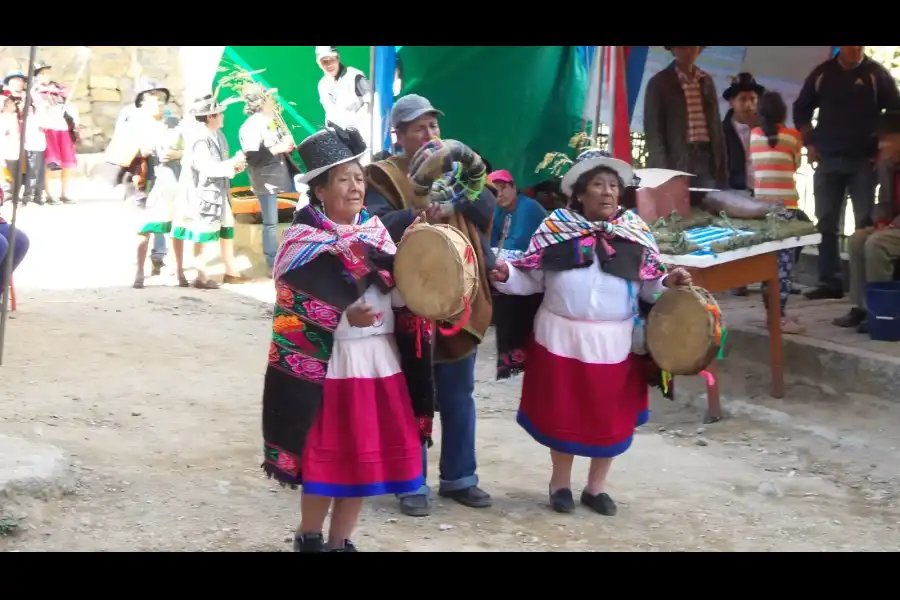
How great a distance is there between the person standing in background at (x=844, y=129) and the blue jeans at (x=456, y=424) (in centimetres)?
433

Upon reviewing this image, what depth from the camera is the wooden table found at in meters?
5.88

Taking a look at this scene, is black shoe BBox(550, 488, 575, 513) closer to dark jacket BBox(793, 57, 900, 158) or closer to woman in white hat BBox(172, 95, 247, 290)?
dark jacket BBox(793, 57, 900, 158)

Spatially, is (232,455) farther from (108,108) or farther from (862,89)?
(108,108)

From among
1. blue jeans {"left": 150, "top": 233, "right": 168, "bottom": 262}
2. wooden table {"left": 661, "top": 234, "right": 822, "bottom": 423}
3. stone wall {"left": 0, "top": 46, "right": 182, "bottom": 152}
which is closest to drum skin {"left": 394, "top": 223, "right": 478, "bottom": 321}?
→ wooden table {"left": 661, "top": 234, "right": 822, "bottom": 423}

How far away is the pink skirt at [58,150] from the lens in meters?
16.0

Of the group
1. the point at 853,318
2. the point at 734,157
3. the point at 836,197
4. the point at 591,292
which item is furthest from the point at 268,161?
the point at 591,292

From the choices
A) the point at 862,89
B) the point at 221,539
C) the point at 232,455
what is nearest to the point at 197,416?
the point at 232,455

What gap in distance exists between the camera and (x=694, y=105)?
7398 mm

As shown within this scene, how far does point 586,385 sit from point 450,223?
34.4 inches

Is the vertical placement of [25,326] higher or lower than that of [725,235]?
lower

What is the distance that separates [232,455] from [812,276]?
544 cm

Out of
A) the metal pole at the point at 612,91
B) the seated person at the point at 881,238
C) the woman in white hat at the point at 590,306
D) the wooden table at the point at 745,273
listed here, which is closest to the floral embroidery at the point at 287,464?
the woman in white hat at the point at 590,306

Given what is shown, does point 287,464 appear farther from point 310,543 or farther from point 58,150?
point 58,150

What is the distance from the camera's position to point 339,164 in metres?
3.62
